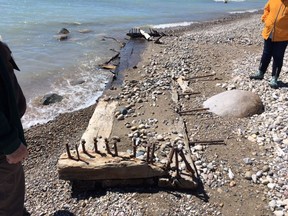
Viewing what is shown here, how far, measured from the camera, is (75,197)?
5.79m

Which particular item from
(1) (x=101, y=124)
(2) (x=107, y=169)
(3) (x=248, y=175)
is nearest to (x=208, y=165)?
(3) (x=248, y=175)

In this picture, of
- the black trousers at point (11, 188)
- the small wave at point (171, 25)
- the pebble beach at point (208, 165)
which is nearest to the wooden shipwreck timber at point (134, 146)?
the pebble beach at point (208, 165)

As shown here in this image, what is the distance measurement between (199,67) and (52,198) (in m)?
8.03

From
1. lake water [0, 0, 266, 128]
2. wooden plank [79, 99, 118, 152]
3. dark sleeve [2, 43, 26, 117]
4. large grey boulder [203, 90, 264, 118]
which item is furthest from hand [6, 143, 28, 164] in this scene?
lake water [0, 0, 266, 128]

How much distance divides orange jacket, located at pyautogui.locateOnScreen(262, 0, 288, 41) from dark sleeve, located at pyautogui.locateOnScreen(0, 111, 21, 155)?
7.14 metres

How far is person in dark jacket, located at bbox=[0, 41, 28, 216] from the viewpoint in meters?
3.23

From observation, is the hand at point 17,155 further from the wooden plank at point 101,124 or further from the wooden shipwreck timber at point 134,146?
the wooden plank at point 101,124

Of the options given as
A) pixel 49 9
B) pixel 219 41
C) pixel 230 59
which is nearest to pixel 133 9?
pixel 49 9

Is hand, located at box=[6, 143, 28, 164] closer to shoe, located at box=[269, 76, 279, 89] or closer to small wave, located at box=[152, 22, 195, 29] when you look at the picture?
shoe, located at box=[269, 76, 279, 89]

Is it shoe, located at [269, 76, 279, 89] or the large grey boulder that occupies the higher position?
shoe, located at [269, 76, 279, 89]

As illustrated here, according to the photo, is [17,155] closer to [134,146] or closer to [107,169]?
[107,169]

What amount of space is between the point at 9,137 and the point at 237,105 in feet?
19.9

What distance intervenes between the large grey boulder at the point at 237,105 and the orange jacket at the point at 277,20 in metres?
1.61

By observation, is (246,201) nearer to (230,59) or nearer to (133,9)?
(230,59)
